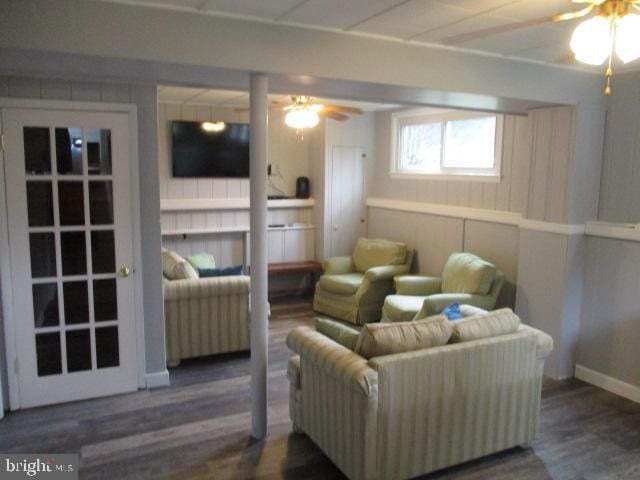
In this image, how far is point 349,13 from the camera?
8.57 ft

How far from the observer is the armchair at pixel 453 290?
451 cm

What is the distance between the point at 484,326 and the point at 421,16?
67.9 inches

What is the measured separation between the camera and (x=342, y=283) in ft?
19.5

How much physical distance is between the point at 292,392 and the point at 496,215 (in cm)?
281

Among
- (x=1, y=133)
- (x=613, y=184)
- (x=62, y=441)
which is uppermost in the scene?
(x=1, y=133)

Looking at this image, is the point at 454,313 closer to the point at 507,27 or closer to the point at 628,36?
the point at 507,27

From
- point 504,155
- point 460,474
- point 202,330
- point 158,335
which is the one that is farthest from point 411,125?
point 460,474

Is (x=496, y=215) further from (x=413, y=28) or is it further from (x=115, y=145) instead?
(x=115, y=145)

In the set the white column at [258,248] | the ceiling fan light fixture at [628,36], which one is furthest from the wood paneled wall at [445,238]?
the ceiling fan light fixture at [628,36]

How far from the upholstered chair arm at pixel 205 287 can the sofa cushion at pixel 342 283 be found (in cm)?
153

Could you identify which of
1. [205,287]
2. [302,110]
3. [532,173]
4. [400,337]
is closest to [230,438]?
[400,337]

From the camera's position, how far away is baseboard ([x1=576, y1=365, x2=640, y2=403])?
12.9ft

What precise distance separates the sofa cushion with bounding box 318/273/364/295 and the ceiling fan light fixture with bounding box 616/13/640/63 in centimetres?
415

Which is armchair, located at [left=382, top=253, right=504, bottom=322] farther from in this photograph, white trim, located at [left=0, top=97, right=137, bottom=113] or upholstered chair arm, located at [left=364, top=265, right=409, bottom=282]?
white trim, located at [left=0, top=97, right=137, bottom=113]
